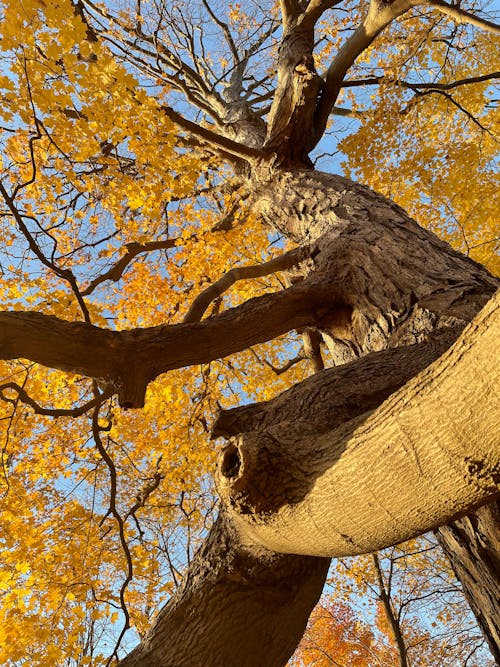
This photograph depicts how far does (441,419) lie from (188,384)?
5.65m

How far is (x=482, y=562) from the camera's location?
168cm

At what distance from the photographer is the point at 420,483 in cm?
101

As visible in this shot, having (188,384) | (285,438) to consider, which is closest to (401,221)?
(285,438)

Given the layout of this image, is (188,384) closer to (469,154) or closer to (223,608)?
(223,608)

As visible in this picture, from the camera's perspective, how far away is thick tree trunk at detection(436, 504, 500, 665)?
5.36 ft

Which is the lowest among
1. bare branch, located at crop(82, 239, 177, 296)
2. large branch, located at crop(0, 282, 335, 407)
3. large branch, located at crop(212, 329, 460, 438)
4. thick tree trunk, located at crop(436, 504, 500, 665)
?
thick tree trunk, located at crop(436, 504, 500, 665)

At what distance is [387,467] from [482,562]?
1.03m

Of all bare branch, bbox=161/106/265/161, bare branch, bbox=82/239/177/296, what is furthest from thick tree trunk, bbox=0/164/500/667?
bare branch, bbox=82/239/177/296

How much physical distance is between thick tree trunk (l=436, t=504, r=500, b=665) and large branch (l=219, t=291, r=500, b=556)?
71 centimetres

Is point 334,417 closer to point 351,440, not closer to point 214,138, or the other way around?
point 351,440

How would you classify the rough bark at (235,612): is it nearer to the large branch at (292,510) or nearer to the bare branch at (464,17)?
the large branch at (292,510)

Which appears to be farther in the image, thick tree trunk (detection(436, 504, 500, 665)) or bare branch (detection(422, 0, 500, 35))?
bare branch (detection(422, 0, 500, 35))

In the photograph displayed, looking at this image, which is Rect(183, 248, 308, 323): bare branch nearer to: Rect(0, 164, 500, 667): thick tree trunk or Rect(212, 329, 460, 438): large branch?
Rect(0, 164, 500, 667): thick tree trunk

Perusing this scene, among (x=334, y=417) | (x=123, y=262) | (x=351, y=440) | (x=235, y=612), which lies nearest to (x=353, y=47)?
(x=123, y=262)
